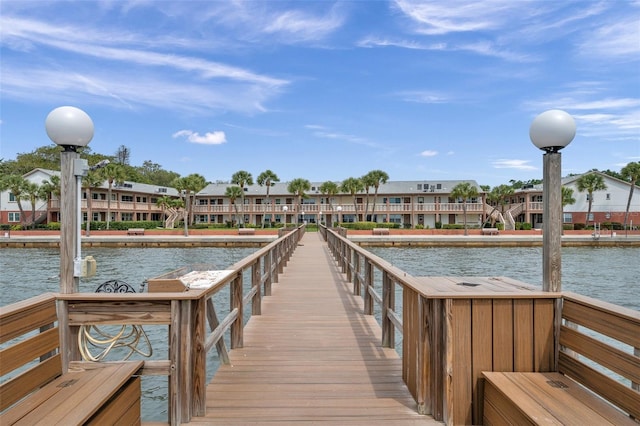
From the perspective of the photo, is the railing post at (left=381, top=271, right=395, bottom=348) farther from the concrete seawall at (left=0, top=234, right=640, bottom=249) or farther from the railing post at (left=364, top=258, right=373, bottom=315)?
the concrete seawall at (left=0, top=234, right=640, bottom=249)

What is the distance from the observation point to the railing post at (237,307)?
4.65 meters

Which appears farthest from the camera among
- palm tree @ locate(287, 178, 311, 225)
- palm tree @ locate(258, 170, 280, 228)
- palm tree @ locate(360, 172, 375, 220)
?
palm tree @ locate(258, 170, 280, 228)

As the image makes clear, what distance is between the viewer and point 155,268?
63.8 feet

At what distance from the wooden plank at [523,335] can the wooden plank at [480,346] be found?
192 mm

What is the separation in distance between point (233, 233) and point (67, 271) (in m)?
32.8

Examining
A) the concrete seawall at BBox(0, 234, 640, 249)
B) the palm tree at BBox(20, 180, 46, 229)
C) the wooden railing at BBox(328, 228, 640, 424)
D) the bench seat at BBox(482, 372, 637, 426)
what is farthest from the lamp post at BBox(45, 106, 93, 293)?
the palm tree at BBox(20, 180, 46, 229)

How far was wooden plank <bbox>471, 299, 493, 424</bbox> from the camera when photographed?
294cm

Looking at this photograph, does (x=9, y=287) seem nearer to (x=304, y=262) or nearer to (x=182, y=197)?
(x=304, y=262)

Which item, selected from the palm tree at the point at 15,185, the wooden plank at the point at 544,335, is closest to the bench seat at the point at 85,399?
the wooden plank at the point at 544,335

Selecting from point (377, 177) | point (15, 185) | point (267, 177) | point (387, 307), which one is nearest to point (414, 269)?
point (387, 307)

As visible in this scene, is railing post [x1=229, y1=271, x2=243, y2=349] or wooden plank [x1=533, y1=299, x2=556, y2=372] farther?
railing post [x1=229, y1=271, x2=243, y2=349]

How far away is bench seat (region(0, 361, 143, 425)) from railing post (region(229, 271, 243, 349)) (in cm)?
178

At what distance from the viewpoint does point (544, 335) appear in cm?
300

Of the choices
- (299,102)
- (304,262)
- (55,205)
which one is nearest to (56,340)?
(304,262)
